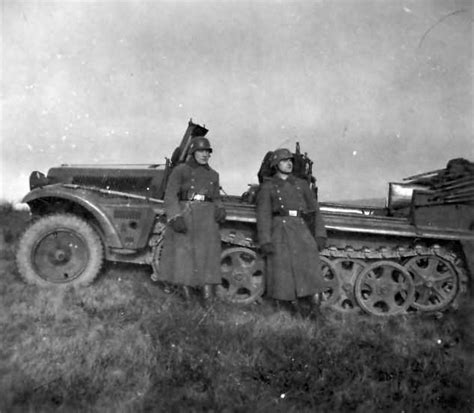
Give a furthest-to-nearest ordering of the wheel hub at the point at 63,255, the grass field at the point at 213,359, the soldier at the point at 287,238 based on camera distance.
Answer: the wheel hub at the point at 63,255 < the soldier at the point at 287,238 < the grass field at the point at 213,359

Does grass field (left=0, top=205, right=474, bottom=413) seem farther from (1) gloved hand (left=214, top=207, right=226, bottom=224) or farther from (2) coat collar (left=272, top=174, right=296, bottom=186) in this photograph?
(2) coat collar (left=272, top=174, right=296, bottom=186)

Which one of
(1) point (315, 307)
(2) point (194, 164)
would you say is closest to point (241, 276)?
(1) point (315, 307)

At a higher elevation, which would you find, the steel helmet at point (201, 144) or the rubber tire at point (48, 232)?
the steel helmet at point (201, 144)

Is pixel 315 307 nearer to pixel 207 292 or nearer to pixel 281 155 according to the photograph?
pixel 207 292

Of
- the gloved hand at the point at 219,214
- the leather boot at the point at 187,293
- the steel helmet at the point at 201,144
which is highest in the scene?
the steel helmet at the point at 201,144

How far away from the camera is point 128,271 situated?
23.5 ft

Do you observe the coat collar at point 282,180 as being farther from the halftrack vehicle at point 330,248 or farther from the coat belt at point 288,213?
the halftrack vehicle at point 330,248

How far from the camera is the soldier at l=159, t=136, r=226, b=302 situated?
5.61m

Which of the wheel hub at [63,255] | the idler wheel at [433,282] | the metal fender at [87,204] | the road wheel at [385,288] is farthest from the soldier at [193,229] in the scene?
the idler wheel at [433,282]

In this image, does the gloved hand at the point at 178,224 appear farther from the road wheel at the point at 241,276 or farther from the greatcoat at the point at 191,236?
the road wheel at the point at 241,276

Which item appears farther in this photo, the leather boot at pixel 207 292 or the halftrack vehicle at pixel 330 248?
the halftrack vehicle at pixel 330 248

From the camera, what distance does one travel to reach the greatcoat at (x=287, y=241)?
5.57m

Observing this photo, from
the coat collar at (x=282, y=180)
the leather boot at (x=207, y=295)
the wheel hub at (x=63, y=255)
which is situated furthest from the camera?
the wheel hub at (x=63, y=255)

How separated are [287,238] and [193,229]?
113cm
